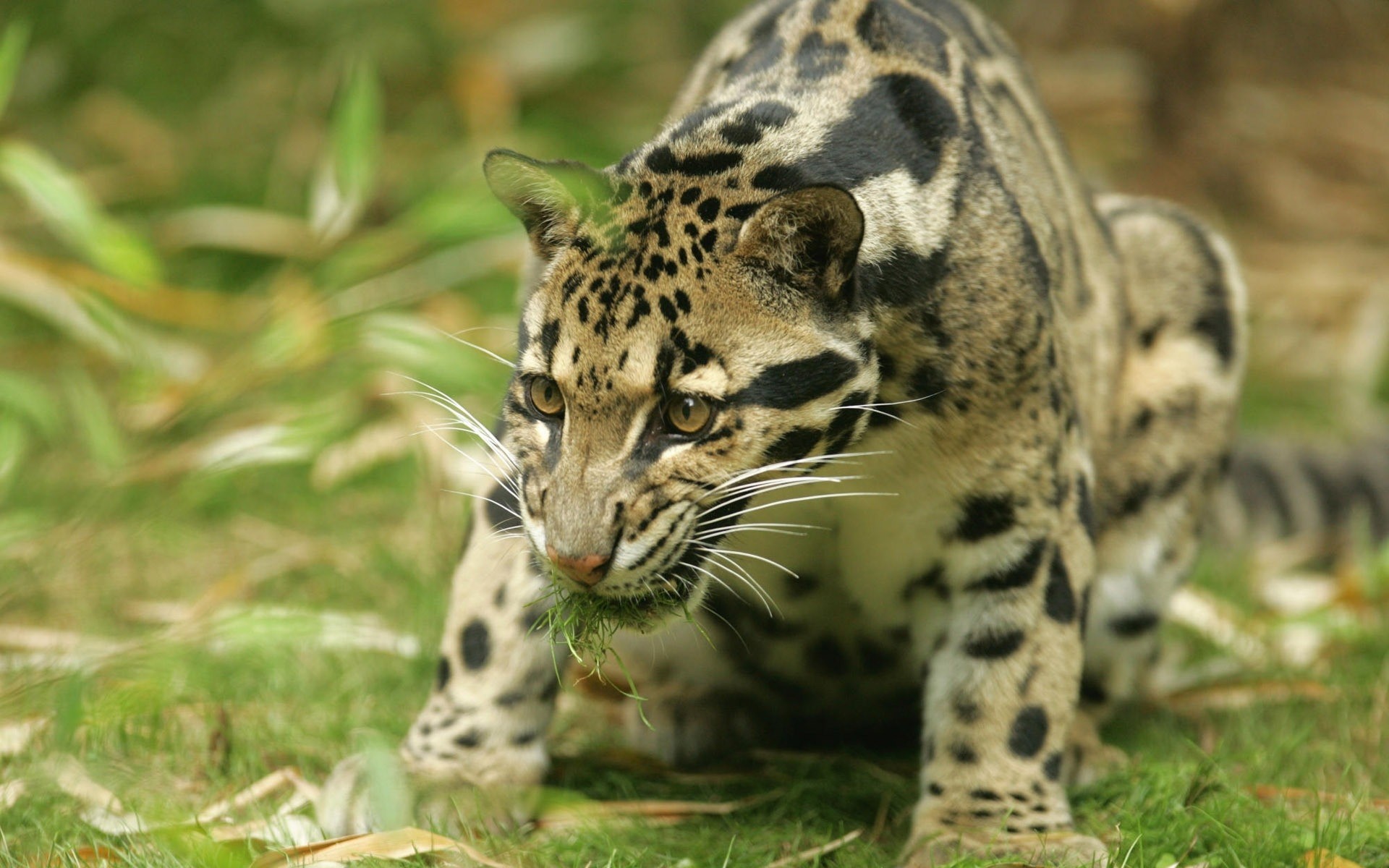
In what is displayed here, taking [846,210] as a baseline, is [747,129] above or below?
above

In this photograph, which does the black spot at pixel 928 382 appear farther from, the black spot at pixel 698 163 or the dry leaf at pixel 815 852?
the dry leaf at pixel 815 852

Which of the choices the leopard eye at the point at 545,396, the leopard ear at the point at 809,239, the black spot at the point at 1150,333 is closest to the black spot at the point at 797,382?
the leopard ear at the point at 809,239

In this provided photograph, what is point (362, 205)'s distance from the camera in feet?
18.0

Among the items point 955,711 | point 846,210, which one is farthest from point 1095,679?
point 846,210

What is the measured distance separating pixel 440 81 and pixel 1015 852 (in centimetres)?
820

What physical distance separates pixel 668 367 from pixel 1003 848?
5.61 ft

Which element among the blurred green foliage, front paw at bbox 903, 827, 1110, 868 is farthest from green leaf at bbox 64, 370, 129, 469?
front paw at bbox 903, 827, 1110, 868

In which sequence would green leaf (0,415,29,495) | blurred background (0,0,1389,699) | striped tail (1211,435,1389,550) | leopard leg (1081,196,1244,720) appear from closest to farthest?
green leaf (0,415,29,495) → leopard leg (1081,196,1244,720) → blurred background (0,0,1389,699) → striped tail (1211,435,1389,550)

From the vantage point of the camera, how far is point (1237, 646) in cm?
626

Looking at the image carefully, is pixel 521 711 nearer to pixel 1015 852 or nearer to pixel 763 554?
pixel 763 554

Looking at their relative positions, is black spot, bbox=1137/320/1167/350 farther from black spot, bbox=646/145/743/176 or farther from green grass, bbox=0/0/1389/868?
black spot, bbox=646/145/743/176

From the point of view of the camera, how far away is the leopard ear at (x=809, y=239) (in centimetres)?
365

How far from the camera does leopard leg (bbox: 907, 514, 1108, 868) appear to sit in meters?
4.41

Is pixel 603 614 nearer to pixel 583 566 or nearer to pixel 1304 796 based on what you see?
pixel 583 566
